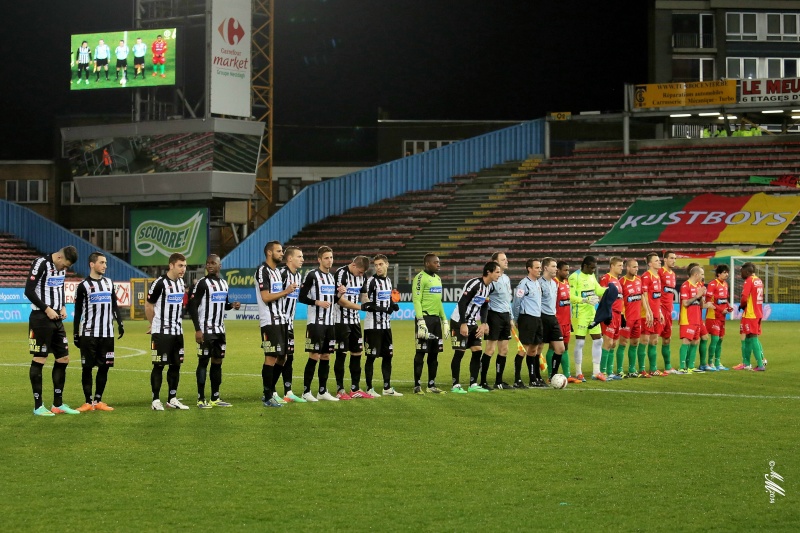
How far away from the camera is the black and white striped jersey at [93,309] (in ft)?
44.6

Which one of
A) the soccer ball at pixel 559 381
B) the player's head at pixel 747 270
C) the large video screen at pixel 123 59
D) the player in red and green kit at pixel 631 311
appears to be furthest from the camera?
the large video screen at pixel 123 59

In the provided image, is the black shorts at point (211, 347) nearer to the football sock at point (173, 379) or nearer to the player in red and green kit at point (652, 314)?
the football sock at point (173, 379)

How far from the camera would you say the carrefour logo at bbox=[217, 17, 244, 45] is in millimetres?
43500

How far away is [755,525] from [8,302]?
1434 inches

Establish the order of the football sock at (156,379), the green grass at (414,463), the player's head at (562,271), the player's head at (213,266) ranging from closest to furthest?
the green grass at (414,463)
the football sock at (156,379)
the player's head at (213,266)
the player's head at (562,271)

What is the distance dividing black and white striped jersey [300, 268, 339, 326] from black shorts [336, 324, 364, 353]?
384mm

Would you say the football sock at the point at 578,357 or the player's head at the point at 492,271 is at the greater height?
the player's head at the point at 492,271

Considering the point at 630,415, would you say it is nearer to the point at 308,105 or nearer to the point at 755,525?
the point at 755,525

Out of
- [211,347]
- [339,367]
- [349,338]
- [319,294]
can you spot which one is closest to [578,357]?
[349,338]

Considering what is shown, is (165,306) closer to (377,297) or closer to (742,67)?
(377,297)

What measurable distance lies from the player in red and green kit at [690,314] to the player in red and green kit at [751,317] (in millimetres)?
881

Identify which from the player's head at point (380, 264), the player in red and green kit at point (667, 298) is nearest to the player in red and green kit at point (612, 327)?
the player in red and green kit at point (667, 298)

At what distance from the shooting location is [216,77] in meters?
43.6

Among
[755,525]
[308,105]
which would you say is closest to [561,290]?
[755,525]
